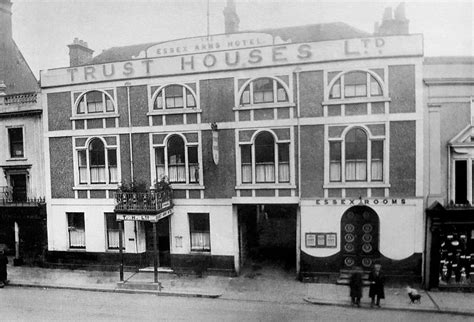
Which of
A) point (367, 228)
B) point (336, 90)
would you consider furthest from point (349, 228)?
point (336, 90)

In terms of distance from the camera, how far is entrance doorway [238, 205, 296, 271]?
55.2ft

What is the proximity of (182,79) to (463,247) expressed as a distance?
529 inches

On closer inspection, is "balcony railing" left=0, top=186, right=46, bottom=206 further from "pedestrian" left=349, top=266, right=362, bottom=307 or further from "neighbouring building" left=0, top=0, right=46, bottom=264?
"pedestrian" left=349, top=266, right=362, bottom=307

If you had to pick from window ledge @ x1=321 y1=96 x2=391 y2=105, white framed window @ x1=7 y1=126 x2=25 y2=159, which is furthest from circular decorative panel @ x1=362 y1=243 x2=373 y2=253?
white framed window @ x1=7 y1=126 x2=25 y2=159

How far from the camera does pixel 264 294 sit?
13.6 metres

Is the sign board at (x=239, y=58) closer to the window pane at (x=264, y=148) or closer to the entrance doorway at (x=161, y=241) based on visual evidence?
the window pane at (x=264, y=148)

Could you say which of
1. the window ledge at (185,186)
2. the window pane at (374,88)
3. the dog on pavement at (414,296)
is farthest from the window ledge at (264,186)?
the dog on pavement at (414,296)

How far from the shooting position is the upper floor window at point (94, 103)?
16.6 meters

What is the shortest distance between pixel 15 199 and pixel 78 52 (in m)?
8.31

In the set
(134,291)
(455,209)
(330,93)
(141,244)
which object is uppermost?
(330,93)

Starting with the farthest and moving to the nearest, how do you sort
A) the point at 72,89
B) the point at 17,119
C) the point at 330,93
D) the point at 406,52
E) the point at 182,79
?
the point at 17,119
the point at 72,89
the point at 182,79
the point at 330,93
the point at 406,52

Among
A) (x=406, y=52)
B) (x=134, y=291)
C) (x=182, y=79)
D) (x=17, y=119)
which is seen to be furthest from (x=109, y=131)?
(x=406, y=52)

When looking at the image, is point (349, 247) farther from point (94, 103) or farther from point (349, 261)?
point (94, 103)

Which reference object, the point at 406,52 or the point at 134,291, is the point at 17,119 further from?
the point at 406,52
